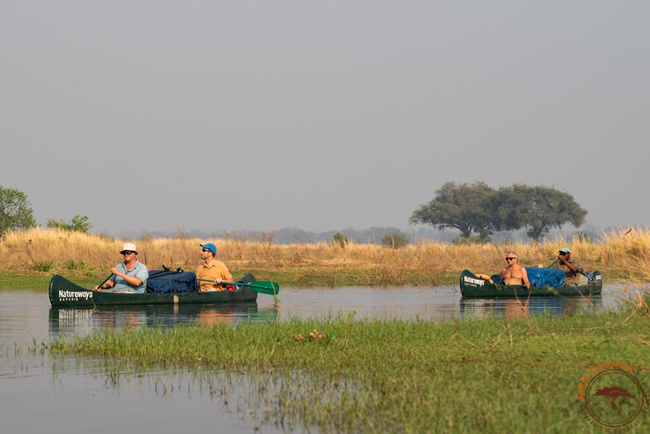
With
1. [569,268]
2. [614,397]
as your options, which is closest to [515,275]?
[569,268]

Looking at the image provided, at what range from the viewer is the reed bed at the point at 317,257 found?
3294 centimetres

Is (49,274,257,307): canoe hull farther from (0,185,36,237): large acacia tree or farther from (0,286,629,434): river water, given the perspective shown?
(0,185,36,237): large acacia tree

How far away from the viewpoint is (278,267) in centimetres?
3788

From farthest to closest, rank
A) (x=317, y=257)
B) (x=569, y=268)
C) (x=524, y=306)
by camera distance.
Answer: (x=317, y=257) < (x=569, y=268) < (x=524, y=306)

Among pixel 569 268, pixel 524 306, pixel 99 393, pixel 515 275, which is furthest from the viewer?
pixel 569 268

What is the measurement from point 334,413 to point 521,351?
3649 millimetres

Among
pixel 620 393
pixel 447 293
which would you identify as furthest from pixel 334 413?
pixel 447 293

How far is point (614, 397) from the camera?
814 cm

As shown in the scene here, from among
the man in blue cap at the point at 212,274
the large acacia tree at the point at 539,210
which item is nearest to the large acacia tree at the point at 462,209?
the large acacia tree at the point at 539,210

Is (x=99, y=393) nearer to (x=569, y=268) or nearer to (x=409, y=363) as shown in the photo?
(x=409, y=363)

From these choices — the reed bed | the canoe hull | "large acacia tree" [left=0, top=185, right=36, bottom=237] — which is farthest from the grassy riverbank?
"large acacia tree" [left=0, top=185, right=36, bottom=237]

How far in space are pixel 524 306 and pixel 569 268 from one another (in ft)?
14.4

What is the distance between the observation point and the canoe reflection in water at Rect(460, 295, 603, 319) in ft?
62.3

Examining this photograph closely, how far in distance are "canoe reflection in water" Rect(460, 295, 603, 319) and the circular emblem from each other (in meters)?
9.37
